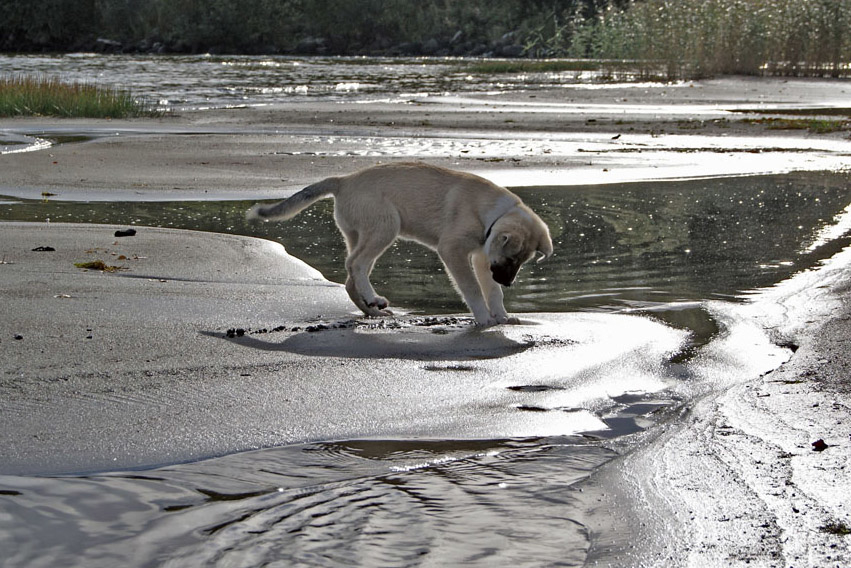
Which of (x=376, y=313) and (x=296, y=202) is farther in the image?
(x=296, y=202)

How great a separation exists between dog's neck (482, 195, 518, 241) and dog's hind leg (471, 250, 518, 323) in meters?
0.17

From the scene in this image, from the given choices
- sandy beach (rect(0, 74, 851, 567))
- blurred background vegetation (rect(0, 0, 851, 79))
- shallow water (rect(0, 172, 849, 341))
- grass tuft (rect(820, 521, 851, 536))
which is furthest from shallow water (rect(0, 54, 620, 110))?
grass tuft (rect(820, 521, 851, 536))

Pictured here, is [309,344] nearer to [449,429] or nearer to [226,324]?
[226,324]

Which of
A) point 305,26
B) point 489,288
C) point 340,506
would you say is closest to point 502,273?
point 489,288

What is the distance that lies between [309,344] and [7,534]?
220 centimetres

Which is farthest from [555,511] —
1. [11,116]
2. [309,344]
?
[11,116]

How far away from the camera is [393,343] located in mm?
4973

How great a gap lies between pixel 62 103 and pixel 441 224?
1520cm

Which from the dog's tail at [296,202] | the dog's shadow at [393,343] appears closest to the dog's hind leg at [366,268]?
the dog's tail at [296,202]

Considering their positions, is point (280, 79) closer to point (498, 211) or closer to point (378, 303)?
point (498, 211)

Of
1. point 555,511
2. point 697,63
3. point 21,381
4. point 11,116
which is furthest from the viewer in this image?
point 697,63

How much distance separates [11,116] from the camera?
18.8 m

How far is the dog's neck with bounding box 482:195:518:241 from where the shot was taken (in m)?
5.76

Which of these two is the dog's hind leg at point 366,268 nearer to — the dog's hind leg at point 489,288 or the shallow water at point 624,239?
the shallow water at point 624,239
